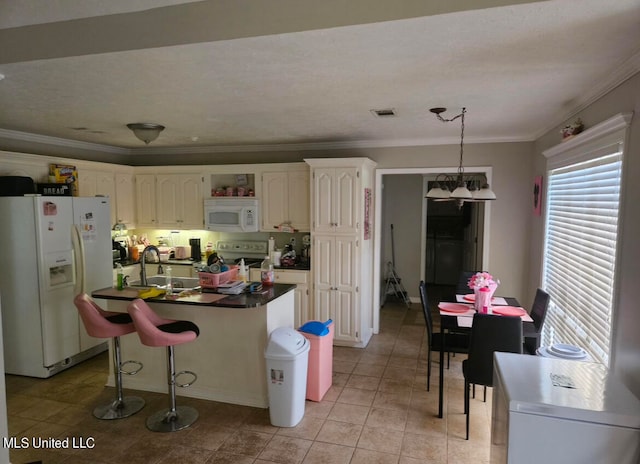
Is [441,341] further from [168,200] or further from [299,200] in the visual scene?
[168,200]

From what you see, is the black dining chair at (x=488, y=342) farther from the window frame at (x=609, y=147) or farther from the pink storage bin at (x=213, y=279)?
the pink storage bin at (x=213, y=279)

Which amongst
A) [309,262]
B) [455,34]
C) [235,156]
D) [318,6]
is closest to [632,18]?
[455,34]

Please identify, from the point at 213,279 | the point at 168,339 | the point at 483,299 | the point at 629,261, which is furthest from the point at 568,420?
the point at 213,279

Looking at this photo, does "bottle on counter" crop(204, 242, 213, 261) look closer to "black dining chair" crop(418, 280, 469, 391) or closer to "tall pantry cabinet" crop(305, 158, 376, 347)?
"tall pantry cabinet" crop(305, 158, 376, 347)

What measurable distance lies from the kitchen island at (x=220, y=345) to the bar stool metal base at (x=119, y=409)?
261 mm

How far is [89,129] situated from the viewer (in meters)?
4.43

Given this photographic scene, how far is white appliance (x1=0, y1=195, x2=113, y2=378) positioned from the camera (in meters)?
4.08

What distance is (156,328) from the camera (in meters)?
3.13

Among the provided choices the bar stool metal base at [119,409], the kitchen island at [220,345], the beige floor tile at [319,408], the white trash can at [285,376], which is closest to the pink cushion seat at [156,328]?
the kitchen island at [220,345]

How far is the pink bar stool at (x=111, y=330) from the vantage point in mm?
3242

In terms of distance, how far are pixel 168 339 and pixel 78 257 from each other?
1.99 metres

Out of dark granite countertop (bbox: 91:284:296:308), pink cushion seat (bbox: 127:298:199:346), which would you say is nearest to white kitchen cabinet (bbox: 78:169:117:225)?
dark granite countertop (bbox: 91:284:296:308)

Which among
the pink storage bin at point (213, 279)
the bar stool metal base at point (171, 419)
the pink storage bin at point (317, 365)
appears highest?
the pink storage bin at point (213, 279)

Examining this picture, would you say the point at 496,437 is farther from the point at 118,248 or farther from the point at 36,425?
the point at 118,248
